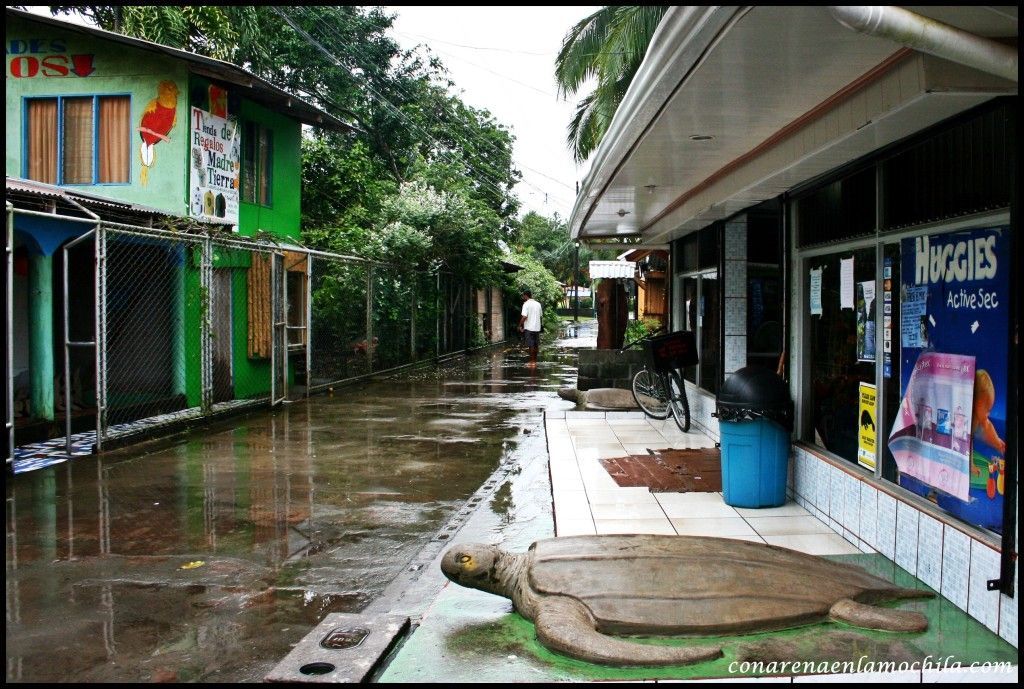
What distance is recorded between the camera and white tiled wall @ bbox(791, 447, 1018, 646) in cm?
402

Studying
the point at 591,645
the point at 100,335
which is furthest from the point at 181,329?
the point at 591,645

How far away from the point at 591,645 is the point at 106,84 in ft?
41.3

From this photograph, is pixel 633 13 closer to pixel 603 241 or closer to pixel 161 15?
pixel 603 241

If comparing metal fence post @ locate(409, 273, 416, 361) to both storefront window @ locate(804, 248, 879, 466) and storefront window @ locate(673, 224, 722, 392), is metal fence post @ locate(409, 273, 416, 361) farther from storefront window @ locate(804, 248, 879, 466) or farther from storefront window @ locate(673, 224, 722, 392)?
storefront window @ locate(804, 248, 879, 466)

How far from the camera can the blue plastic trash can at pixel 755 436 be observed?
20.6 feet

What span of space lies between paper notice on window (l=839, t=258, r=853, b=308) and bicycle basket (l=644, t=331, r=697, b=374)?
4295 mm

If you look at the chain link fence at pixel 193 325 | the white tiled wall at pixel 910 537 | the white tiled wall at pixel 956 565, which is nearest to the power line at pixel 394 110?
the chain link fence at pixel 193 325

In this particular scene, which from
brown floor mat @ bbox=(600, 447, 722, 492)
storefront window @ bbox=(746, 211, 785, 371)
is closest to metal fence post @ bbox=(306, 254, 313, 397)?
brown floor mat @ bbox=(600, 447, 722, 492)

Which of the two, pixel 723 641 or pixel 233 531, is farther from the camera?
pixel 233 531

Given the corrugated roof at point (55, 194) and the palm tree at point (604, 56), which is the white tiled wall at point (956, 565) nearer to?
the corrugated roof at point (55, 194)

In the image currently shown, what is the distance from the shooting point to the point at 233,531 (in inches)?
247

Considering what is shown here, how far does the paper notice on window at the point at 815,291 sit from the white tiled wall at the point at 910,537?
1.12m

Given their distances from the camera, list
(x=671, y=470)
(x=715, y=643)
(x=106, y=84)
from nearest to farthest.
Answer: (x=715, y=643) → (x=671, y=470) → (x=106, y=84)

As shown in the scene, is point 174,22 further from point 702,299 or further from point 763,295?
point 763,295
